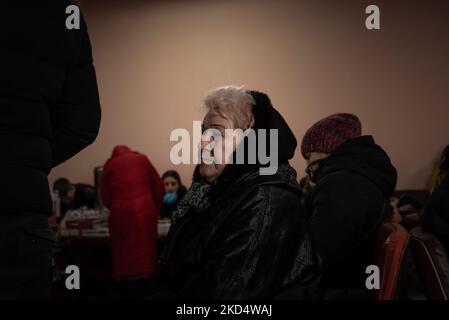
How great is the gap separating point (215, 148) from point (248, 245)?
28 centimetres

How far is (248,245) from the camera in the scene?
113cm

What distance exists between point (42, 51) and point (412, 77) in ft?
11.1

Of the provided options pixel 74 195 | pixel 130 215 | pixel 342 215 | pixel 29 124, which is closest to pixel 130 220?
pixel 130 215

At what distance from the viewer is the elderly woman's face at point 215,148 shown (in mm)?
1280

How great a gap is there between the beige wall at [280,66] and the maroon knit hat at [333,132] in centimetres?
218

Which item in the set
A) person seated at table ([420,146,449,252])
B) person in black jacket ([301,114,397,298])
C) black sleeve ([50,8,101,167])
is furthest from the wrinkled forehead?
person seated at table ([420,146,449,252])

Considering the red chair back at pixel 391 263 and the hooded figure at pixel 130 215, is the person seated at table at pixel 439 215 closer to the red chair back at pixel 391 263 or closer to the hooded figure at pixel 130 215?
the red chair back at pixel 391 263

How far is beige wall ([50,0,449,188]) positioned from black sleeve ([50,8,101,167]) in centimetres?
299

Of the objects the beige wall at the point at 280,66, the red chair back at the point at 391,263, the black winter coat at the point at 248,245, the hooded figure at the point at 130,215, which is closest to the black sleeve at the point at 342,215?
the red chair back at the point at 391,263

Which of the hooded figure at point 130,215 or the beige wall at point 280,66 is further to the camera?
the beige wall at point 280,66

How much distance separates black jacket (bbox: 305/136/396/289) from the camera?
153 cm

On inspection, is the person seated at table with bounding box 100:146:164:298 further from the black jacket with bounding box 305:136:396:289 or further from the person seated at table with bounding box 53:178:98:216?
the black jacket with bounding box 305:136:396:289

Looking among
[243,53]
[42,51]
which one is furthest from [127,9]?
[42,51]
